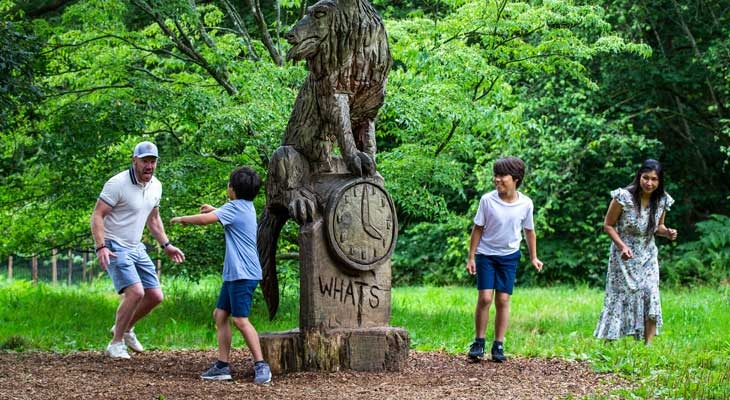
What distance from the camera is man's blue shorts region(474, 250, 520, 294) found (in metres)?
7.90

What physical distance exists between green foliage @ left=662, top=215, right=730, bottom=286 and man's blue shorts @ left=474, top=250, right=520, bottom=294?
385 inches

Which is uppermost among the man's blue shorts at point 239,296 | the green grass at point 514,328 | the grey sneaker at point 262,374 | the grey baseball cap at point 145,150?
the grey baseball cap at point 145,150

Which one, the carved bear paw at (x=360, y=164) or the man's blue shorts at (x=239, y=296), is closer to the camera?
the man's blue shorts at (x=239, y=296)

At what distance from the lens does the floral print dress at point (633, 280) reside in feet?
28.9

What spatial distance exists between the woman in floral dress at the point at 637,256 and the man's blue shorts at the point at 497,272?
1.39 meters

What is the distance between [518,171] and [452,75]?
3.70m

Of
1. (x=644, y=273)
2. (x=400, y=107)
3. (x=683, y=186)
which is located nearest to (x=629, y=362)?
(x=644, y=273)

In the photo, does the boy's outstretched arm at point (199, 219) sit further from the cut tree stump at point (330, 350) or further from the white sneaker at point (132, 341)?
the white sneaker at point (132, 341)

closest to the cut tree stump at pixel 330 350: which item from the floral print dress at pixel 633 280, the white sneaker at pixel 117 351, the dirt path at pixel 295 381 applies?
the dirt path at pixel 295 381

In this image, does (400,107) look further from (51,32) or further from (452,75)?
(51,32)

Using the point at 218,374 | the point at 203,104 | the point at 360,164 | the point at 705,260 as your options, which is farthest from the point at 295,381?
the point at 705,260

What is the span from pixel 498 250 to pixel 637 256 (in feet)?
5.64

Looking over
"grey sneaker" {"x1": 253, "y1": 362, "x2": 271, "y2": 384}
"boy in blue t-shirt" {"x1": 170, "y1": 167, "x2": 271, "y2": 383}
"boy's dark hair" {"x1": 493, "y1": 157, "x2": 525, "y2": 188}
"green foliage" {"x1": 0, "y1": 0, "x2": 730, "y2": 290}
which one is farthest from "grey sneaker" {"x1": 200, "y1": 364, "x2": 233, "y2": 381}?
"green foliage" {"x1": 0, "y1": 0, "x2": 730, "y2": 290}

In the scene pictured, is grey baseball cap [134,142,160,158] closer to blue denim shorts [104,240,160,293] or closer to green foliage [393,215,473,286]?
blue denim shorts [104,240,160,293]
